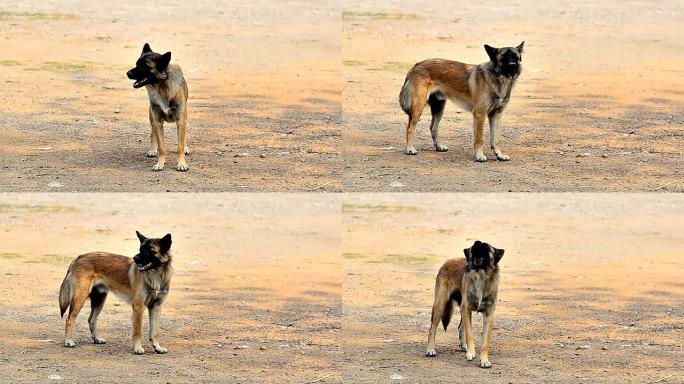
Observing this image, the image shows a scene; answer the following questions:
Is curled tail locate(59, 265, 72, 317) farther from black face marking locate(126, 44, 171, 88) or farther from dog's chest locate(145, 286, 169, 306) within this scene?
black face marking locate(126, 44, 171, 88)

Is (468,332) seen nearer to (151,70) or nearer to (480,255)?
(480,255)

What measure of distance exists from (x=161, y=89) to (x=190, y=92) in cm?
657

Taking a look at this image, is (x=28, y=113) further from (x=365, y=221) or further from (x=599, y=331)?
(x=599, y=331)

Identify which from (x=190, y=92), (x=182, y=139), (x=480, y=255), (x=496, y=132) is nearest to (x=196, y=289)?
(x=182, y=139)

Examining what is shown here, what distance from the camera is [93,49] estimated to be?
26812mm

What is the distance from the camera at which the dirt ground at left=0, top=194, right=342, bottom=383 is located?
1445 centimetres

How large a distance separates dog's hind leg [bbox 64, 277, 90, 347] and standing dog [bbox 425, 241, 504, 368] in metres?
3.79

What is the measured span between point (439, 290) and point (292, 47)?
1362 cm

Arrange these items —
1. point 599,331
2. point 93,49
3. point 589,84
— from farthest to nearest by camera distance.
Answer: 1. point 93,49
2. point 589,84
3. point 599,331

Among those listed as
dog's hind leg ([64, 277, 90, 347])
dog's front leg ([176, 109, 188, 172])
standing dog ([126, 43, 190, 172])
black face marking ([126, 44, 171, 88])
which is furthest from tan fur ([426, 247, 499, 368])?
black face marking ([126, 44, 171, 88])

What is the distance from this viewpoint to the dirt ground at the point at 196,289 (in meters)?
14.4

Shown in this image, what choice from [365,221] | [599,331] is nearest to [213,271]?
[365,221]

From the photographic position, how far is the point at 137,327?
14938 millimetres

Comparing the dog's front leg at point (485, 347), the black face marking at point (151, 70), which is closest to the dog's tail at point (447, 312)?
the dog's front leg at point (485, 347)
